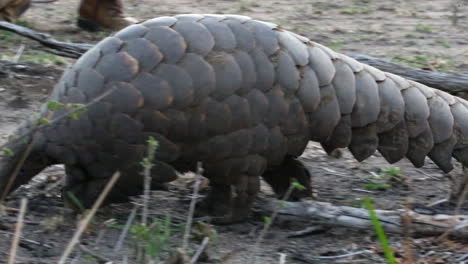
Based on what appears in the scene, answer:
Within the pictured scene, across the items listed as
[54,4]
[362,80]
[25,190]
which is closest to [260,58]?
[362,80]

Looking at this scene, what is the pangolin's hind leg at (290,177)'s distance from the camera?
183 inches

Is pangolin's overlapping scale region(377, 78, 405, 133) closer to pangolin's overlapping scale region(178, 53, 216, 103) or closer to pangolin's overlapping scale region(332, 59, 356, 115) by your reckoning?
pangolin's overlapping scale region(332, 59, 356, 115)

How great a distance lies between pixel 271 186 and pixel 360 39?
3.62m

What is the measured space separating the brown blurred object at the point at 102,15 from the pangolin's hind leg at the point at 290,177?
3.64m

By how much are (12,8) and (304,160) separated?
346 cm

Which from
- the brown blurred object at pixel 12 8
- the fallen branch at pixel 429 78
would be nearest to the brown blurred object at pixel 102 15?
the brown blurred object at pixel 12 8

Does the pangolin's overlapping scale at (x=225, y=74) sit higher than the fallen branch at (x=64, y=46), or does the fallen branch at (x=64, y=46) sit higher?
the pangolin's overlapping scale at (x=225, y=74)

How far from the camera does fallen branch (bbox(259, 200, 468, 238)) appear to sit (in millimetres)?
3982

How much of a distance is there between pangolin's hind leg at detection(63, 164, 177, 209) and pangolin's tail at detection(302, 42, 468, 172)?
71cm

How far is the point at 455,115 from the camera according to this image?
4535 mm

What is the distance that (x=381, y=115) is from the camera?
4340mm

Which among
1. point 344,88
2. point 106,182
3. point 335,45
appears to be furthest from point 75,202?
point 335,45

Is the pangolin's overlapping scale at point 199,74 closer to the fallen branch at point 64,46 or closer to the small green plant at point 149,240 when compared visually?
the small green plant at point 149,240

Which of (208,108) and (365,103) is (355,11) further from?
(208,108)
